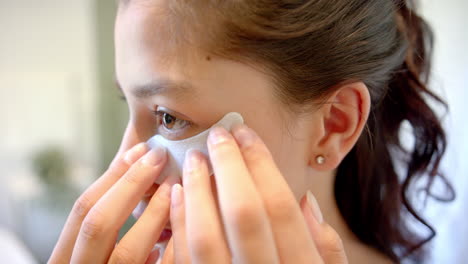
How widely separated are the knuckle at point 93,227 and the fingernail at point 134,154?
118 mm

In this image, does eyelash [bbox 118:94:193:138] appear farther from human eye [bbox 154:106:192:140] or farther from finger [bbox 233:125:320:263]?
finger [bbox 233:125:320:263]

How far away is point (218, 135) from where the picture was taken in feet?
1.85

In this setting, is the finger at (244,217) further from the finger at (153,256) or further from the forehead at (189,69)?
the finger at (153,256)

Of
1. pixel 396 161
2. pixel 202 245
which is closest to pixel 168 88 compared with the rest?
pixel 202 245

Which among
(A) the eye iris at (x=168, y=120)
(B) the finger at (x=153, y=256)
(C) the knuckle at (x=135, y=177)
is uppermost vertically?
(A) the eye iris at (x=168, y=120)

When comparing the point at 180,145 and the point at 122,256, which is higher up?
the point at 180,145

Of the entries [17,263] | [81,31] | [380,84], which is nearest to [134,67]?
[380,84]

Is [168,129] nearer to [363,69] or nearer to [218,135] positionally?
[218,135]

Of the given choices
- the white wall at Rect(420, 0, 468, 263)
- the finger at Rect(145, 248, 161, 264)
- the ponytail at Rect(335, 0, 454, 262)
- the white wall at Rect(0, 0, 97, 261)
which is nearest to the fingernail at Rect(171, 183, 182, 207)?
the finger at Rect(145, 248, 161, 264)

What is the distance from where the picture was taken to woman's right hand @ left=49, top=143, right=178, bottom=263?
1.95 feet

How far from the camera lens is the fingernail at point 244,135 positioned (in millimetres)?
559

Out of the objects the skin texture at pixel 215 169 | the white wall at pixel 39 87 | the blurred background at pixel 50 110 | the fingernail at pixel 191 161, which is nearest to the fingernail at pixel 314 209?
the skin texture at pixel 215 169

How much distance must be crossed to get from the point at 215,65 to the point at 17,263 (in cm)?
125

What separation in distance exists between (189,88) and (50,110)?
4.86 ft
